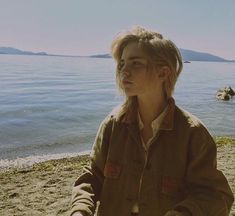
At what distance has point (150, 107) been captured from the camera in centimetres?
311

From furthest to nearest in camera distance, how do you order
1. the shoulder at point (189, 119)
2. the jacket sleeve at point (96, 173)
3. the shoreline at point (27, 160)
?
the shoreline at point (27, 160) < the jacket sleeve at point (96, 173) < the shoulder at point (189, 119)

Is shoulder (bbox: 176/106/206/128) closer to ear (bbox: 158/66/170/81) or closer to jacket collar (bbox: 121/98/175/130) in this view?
Result: jacket collar (bbox: 121/98/175/130)

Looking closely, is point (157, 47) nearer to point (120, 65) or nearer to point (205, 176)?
point (120, 65)

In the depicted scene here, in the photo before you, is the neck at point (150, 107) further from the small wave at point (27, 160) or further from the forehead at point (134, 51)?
the small wave at point (27, 160)

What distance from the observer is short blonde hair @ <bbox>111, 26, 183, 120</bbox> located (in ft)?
9.59

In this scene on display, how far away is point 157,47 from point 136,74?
256 mm

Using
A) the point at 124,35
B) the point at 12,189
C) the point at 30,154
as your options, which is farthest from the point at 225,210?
the point at 30,154

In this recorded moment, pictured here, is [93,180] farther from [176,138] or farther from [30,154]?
[30,154]

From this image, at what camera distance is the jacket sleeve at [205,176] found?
278 centimetres

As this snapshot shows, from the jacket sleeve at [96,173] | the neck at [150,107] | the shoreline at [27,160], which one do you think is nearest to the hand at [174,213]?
the jacket sleeve at [96,173]

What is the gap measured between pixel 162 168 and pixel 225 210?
22.5 inches

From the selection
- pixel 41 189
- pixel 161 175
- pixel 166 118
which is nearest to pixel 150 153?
pixel 161 175

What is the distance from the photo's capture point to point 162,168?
2871 millimetres

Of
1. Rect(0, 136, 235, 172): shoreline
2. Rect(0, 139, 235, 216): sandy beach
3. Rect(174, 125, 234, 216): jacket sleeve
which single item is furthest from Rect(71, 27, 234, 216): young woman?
Rect(0, 136, 235, 172): shoreline
